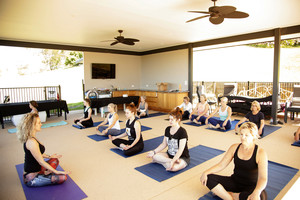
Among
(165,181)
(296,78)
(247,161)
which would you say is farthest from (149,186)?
(296,78)

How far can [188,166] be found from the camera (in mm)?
3021

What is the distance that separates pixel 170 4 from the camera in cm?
366

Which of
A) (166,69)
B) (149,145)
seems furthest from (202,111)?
(166,69)

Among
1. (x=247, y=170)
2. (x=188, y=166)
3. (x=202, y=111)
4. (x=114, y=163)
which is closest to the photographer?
(x=247, y=170)

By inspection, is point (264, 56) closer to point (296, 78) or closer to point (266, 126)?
point (296, 78)

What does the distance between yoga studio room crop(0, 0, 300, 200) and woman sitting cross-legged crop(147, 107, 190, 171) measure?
0.05 feet

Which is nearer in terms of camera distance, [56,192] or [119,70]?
[56,192]

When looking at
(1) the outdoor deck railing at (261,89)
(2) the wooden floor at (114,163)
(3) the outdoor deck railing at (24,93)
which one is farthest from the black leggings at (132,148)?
(1) the outdoor deck railing at (261,89)

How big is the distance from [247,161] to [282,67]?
13.3m

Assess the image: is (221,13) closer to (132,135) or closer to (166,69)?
(132,135)

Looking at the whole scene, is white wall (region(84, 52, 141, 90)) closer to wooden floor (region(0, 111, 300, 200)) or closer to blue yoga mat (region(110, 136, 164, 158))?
wooden floor (region(0, 111, 300, 200))

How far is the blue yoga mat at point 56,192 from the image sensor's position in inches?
89.7

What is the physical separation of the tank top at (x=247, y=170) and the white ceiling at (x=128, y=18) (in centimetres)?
285

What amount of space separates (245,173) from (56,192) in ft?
6.96
